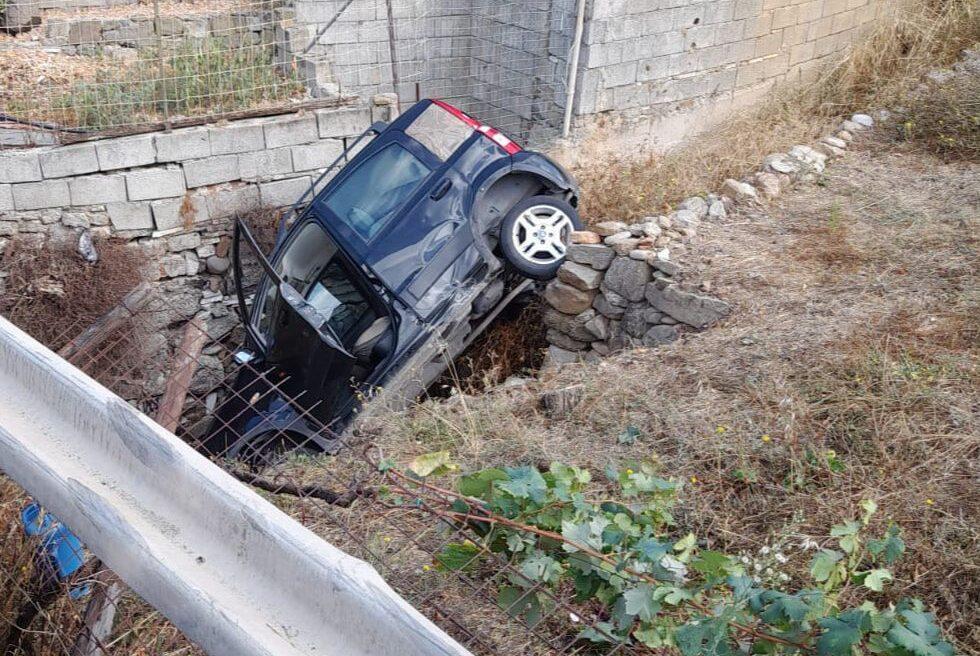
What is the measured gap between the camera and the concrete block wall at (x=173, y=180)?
283 inches

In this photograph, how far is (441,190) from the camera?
638 centimetres

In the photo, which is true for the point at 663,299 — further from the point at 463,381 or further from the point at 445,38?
the point at 445,38

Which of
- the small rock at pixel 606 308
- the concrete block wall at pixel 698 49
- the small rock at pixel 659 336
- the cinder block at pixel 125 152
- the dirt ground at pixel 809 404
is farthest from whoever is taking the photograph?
the concrete block wall at pixel 698 49

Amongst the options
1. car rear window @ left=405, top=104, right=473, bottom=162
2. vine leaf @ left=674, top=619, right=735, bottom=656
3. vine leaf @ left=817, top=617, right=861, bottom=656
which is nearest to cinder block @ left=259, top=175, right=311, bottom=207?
car rear window @ left=405, top=104, right=473, bottom=162

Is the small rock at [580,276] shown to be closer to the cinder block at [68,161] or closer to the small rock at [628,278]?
the small rock at [628,278]

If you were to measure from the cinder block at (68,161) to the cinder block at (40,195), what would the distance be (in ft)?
0.25

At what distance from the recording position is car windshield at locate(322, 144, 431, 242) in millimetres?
6371

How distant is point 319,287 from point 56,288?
229 cm

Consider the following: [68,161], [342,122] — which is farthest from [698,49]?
[68,161]

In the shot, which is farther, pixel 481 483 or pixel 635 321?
pixel 635 321

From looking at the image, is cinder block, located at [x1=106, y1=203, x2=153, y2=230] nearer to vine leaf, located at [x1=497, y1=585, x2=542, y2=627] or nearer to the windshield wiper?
the windshield wiper

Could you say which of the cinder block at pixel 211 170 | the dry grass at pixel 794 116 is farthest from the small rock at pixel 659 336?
the cinder block at pixel 211 170

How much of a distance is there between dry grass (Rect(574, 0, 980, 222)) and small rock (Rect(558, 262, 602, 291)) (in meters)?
0.84

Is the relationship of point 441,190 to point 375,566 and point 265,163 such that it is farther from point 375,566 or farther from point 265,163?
point 375,566
